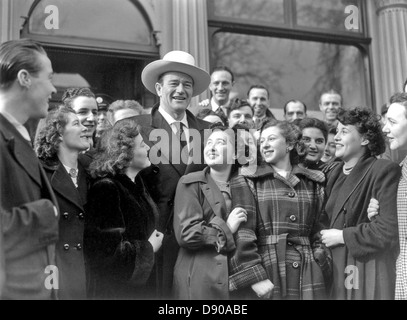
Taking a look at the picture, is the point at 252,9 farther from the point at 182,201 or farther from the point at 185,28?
the point at 182,201

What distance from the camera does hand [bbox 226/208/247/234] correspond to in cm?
319

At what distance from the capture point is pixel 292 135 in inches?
135

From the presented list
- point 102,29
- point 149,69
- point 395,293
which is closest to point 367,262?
point 395,293

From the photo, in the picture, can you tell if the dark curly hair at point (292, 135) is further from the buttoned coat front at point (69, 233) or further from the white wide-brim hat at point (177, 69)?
the buttoned coat front at point (69, 233)

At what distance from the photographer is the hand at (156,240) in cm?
320

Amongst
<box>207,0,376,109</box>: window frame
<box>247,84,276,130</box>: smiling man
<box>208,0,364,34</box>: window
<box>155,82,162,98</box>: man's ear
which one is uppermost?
<box>208,0,364,34</box>: window

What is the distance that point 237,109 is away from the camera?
3.99 metres

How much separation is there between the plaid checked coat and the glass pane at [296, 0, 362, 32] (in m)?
1.51

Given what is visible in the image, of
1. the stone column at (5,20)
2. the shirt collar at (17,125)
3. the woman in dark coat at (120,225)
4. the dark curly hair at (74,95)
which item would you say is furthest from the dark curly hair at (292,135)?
the stone column at (5,20)

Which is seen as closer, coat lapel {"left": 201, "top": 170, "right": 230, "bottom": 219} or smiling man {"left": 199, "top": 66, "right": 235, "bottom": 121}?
coat lapel {"left": 201, "top": 170, "right": 230, "bottom": 219}

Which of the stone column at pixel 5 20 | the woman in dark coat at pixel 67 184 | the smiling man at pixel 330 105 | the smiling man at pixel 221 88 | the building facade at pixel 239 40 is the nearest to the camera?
the woman in dark coat at pixel 67 184

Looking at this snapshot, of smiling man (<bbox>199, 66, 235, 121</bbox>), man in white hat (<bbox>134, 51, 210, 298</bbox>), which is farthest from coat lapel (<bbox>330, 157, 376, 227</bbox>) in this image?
smiling man (<bbox>199, 66, 235, 121</bbox>)

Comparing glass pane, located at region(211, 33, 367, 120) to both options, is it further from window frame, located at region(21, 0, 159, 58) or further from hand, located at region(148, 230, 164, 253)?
hand, located at region(148, 230, 164, 253)
